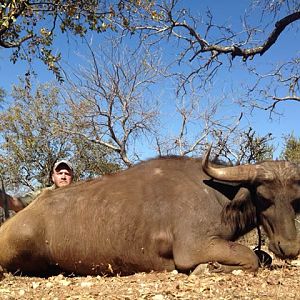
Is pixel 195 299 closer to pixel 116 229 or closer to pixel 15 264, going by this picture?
pixel 116 229

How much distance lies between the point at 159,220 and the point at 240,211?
3.48 feet

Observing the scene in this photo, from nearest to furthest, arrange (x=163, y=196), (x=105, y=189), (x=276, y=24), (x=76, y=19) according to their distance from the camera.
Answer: (x=163, y=196) < (x=105, y=189) < (x=76, y=19) < (x=276, y=24)

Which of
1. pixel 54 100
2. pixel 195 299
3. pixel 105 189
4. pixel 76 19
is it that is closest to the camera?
pixel 195 299

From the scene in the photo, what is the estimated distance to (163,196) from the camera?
249 inches

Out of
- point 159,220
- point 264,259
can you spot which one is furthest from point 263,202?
point 159,220

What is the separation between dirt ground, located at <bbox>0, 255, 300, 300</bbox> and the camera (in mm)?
4246

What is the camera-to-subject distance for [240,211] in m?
6.26

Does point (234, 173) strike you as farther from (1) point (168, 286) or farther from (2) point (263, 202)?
(1) point (168, 286)

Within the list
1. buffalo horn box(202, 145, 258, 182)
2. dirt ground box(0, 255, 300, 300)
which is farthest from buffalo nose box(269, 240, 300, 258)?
buffalo horn box(202, 145, 258, 182)

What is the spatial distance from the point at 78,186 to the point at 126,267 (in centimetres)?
141

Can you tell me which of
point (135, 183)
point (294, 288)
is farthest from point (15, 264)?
point (294, 288)

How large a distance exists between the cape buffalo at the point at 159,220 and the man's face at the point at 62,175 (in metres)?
2.46

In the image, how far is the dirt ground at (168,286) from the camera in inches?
167

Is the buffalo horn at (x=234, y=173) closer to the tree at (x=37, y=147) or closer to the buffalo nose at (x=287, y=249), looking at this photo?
the buffalo nose at (x=287, y=249)
